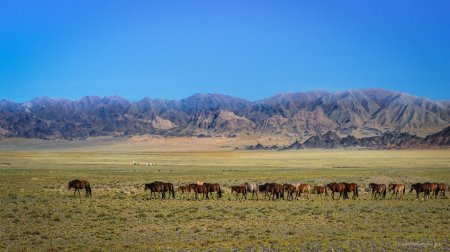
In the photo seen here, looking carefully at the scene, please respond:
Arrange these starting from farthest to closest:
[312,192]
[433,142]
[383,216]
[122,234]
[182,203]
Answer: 1. [433,142]
2. [312,192]
3. [182,203]
4. [383,216]
5. [122,234]

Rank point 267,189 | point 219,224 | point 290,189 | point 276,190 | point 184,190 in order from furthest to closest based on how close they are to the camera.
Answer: point 184,190 < point 267,189 < point 290,189 < point 276,190 < point 219,224

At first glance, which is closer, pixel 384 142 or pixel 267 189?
pixel 267 189

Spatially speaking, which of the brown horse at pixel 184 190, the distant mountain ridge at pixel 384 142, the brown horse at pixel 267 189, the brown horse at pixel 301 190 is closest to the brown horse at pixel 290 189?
the brown horse at pixel 301 190

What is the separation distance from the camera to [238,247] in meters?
16.1

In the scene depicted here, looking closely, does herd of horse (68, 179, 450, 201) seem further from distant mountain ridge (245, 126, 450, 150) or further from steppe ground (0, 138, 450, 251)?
distant mountain ridge (245, 126, 450, 150)

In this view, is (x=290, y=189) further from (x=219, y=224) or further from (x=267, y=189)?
(x=219, y=224)

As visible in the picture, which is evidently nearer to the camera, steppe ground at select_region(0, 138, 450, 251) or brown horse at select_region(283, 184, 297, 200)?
steppe ground at select_region(0, 138, 450, 251)

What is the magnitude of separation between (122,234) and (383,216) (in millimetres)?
11148

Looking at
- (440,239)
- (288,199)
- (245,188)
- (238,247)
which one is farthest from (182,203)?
(440,239)

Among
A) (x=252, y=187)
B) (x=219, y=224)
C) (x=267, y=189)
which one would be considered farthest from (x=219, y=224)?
(x=252, y=187)

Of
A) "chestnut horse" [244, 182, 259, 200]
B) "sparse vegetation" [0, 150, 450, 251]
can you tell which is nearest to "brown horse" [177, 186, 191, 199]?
"sparse vegetation" [0, 150, 450, 251]

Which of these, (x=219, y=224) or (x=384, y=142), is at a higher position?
(x=384, y=142)

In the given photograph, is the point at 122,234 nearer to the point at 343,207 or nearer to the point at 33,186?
the point at 343,207

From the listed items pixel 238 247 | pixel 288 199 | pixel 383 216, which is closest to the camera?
pixel 238 247
